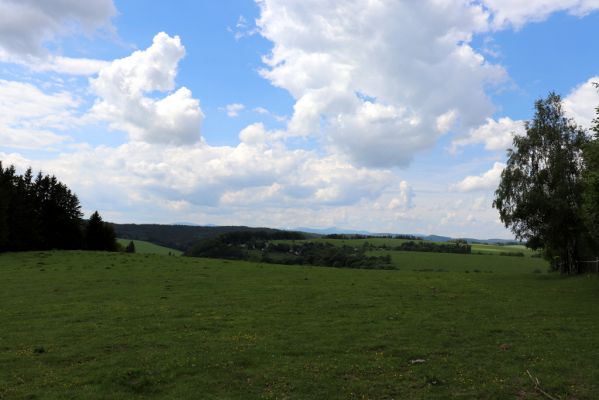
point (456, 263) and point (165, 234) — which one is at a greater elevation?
point (165, 234)

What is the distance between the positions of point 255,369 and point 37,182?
82.0m

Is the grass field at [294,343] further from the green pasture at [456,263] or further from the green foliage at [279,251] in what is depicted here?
the green foliage at [279,251]

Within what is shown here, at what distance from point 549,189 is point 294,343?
37795 millimetres

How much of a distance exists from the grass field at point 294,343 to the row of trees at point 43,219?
4515cm

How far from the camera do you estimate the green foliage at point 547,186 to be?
136 ft

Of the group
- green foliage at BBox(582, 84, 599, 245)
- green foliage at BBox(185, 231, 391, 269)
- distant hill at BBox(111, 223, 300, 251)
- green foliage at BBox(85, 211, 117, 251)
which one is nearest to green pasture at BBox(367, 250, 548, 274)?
green foliage at BBox(185, 231, 391, 269)

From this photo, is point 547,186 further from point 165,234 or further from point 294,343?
point 165,234

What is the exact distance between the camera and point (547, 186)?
43.8 m

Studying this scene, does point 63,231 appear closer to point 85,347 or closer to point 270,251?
point 270,251

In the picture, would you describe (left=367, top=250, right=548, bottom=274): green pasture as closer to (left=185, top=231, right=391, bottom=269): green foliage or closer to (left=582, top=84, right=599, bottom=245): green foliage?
(left=185, top=231, right=391, bottom=269): green foliage

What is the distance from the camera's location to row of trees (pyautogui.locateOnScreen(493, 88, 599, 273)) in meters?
41.5

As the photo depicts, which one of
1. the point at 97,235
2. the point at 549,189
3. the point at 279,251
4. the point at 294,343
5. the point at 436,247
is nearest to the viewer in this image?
the point at 294,343

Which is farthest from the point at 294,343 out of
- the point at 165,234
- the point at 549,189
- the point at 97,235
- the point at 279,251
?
the point at 165,234

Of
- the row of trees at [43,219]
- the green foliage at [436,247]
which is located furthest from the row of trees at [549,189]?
the green foliage at [436,247]
